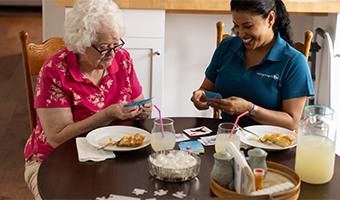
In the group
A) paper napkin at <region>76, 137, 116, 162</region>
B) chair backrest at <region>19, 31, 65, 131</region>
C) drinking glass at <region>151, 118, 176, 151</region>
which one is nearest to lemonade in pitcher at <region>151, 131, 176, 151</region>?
drinking glass at <region>151, 118, 176, 151</region>

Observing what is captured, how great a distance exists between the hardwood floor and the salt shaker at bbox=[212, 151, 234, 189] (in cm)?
192

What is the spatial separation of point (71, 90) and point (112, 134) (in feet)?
1.06

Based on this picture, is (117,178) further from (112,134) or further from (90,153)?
(112,134)

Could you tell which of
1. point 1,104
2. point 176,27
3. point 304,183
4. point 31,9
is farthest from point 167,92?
point 31,9

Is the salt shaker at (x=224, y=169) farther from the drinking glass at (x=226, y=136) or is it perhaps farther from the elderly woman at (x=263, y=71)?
the elderly woman at (x=263, y=71)

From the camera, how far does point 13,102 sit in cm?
457

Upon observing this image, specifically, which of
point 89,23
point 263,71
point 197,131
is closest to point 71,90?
point 89,23

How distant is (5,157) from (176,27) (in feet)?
5.48

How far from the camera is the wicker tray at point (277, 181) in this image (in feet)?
4.31

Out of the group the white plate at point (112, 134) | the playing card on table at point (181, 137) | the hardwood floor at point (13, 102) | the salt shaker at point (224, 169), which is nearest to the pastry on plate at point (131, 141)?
the white plate at point (112, 134)

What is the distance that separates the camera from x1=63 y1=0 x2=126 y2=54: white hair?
195 cm

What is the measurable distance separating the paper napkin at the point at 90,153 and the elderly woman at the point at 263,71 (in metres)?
0.62

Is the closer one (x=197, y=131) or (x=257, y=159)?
(x=257, y=159)

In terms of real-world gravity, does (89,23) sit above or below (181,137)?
above
